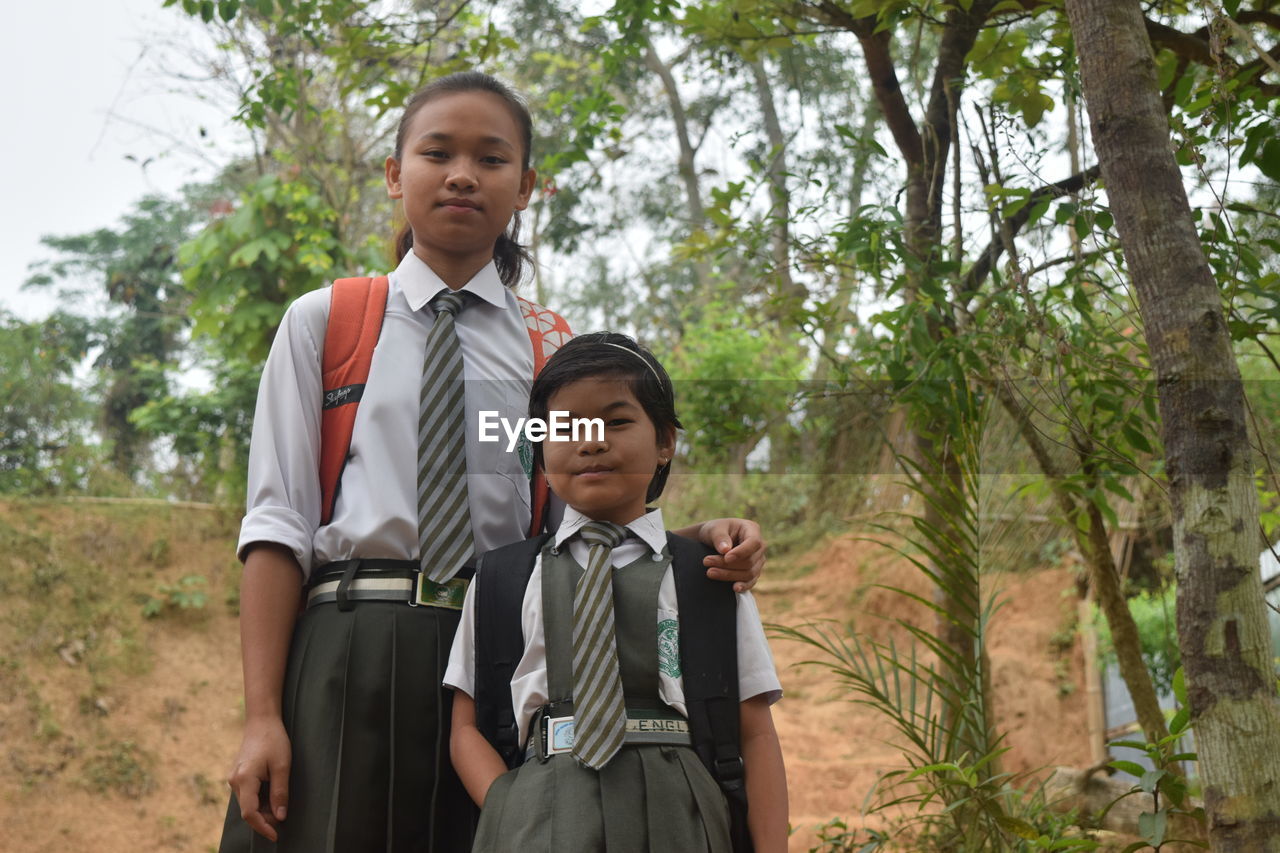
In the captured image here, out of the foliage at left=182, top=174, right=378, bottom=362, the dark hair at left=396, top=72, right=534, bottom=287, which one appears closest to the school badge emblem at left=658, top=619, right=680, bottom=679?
the dark hair at left=396, top=72, right=534, bottom=287

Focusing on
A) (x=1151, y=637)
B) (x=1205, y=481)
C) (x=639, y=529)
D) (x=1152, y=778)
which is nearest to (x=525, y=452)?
(x=639, y=529)

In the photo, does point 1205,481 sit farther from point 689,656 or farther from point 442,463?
point 442,463

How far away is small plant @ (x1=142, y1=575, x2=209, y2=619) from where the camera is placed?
6.88 m

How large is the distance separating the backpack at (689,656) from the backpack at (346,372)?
22 centimetres

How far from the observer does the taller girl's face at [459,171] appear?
1.67 meters

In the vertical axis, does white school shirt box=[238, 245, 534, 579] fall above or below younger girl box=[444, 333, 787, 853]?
above

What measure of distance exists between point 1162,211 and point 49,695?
641 cm

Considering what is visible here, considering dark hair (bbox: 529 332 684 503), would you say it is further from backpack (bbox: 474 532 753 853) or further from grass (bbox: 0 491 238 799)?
grass (bbox: 0 491 238 799)

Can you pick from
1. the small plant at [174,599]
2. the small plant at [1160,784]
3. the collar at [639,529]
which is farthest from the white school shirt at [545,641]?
the small plant at [174,599]

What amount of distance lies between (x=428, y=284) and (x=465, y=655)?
1.91 feet

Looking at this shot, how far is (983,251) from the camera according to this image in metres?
3.06

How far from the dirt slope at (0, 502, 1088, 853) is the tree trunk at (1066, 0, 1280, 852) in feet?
12.2

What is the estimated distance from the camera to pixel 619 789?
51.5 inches

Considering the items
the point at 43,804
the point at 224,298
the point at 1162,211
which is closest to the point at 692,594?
the point at 1162,211
